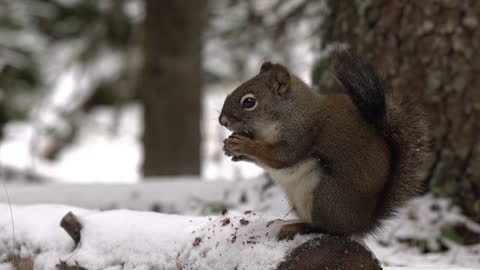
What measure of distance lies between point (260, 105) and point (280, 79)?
10cm

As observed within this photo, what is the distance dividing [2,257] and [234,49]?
11.7 ft

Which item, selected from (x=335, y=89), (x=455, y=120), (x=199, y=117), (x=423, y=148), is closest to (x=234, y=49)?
(x=199, y=117)

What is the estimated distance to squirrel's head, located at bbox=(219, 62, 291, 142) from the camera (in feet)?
6.63

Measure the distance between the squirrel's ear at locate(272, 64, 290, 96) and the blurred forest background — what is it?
3.53 ft

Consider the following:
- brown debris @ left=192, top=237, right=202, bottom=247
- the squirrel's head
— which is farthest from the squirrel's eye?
brown debris @ left=192, top=237, right=202, bottom=247

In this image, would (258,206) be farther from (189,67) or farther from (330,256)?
(189,67)

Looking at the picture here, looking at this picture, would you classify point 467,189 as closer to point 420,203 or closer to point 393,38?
point 420,203

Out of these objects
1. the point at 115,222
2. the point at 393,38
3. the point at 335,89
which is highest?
the point at 393,38

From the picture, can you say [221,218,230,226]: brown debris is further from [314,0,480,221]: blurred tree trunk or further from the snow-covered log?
[314,0,480,221]: blurred tree trunk

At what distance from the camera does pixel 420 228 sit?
2.86 m

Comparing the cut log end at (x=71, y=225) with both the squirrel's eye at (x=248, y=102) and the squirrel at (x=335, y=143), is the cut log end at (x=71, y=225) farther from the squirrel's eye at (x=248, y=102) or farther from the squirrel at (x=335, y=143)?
the squirrel's eye at (x=248, y=102)

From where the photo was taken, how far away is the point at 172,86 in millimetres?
5199

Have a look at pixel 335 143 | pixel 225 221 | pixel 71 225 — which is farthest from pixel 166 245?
pixel 335 143

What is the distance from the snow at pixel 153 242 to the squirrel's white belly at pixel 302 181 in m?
0.09
